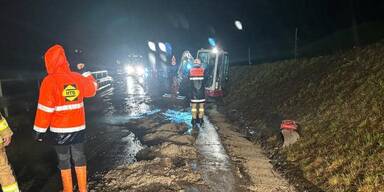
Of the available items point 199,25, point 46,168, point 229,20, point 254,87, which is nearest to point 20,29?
point 199,25

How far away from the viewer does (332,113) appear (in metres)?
7.86

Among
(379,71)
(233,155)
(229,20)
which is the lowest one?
(233,155)

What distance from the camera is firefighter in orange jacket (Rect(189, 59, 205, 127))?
10500mm

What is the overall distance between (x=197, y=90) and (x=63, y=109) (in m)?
6.11

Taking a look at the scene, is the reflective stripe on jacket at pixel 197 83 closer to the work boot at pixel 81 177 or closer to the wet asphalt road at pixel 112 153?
the wet asphalt road at pixel 112 153

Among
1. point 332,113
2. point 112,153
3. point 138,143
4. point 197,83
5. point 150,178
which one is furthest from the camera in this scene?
point 197,83

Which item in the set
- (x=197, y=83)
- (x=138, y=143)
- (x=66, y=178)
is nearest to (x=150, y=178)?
(x=66, y=178)

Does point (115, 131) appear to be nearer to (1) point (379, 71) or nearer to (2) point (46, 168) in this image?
(2) point (46, 168)

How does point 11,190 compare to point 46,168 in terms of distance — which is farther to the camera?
point 46,168

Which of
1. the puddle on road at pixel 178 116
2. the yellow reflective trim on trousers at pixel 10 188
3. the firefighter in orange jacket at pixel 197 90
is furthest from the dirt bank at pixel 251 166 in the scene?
the yellow reflective trim on trousers at pixel 10 188

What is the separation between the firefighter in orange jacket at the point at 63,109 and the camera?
464cm

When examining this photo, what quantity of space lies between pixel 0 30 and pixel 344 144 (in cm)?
4636

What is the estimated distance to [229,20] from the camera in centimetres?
3359

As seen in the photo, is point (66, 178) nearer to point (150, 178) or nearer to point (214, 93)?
point (150, 178)
